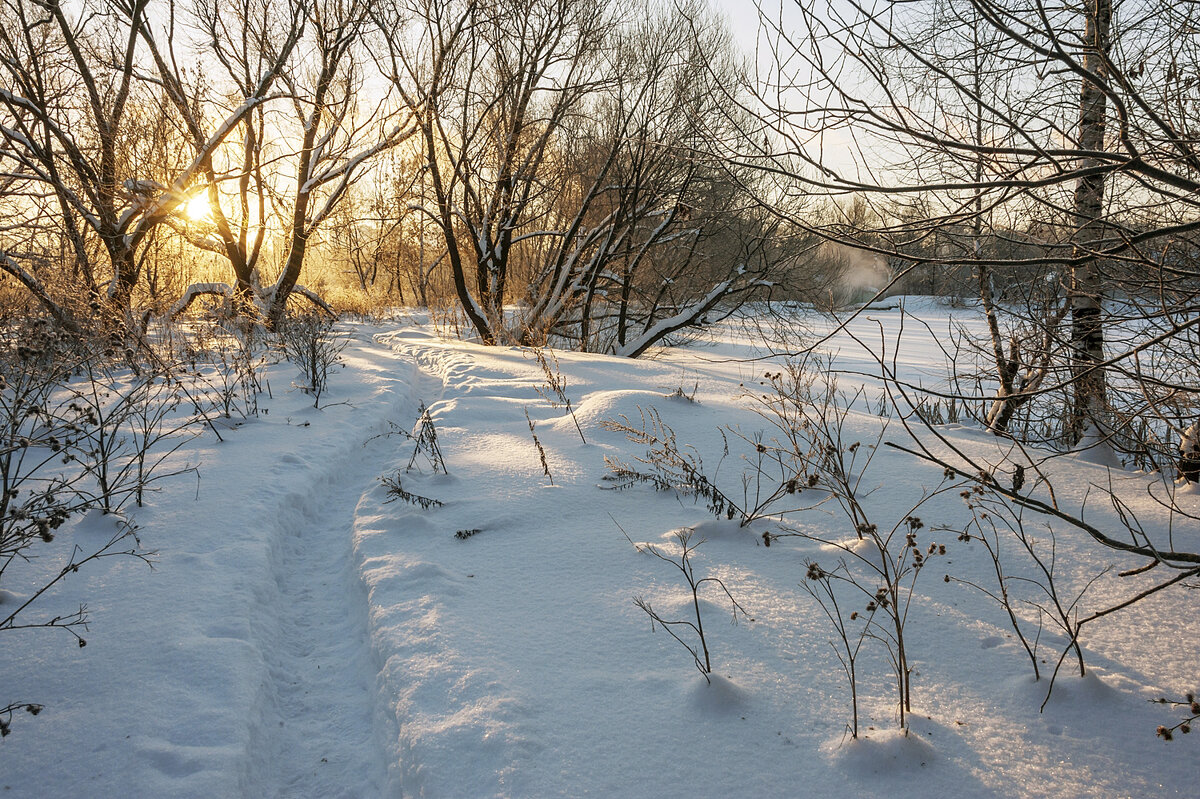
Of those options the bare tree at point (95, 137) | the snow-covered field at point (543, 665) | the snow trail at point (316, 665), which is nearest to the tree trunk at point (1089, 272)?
the snow-covered field at point (543, 665)

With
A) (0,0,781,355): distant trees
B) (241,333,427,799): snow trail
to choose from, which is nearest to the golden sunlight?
(0,0,781,355): distant trees

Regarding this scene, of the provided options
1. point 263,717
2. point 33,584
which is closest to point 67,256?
point 33,584

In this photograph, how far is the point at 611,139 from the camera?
10.6 m

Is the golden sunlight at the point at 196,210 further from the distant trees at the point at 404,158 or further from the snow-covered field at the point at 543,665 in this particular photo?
the snow-covered field at the point at 543,665

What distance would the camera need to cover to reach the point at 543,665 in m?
2.23

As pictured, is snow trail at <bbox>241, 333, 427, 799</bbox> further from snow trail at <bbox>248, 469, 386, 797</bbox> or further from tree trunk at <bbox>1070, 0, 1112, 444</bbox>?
tree trunk at <bbox>1070, 0, 1112, 444</bbox>

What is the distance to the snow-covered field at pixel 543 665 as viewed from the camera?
5.80 feet

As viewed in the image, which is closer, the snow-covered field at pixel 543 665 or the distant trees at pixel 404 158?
the snow-covered field at pixel 543 665

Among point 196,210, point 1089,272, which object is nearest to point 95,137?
point 196,210

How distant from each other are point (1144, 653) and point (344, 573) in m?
3.39

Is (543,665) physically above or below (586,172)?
below

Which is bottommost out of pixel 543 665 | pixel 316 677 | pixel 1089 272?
pixel 316 677

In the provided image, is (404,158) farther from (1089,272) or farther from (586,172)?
(1089,272)

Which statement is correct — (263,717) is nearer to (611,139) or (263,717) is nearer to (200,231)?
(611,139)
